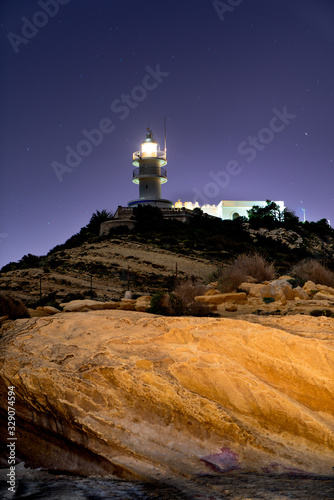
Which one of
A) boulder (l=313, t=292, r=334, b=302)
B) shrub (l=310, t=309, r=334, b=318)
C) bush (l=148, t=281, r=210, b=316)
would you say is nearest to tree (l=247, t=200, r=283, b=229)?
boulder (l=313, t=292, r=334, b=302)

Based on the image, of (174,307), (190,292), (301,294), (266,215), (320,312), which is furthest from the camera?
(266,215)

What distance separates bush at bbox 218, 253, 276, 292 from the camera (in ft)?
46.4

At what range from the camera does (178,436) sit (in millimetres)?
3588

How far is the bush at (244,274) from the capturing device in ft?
46.4

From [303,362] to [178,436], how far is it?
60.4 inches

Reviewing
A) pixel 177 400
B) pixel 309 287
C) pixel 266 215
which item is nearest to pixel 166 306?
pixel 309 287

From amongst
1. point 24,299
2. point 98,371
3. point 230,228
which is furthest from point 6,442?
point 230,228

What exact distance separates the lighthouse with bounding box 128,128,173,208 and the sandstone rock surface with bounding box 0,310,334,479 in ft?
130

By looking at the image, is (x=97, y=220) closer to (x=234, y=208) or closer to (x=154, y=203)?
(x=154, y=203)

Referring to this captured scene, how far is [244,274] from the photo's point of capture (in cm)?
1503

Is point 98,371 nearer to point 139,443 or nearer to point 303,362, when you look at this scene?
point 139,443

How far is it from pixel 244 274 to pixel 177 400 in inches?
456

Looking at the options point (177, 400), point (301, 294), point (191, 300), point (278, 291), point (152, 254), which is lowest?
point (177, 400)

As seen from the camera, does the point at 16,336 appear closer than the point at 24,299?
Yes
